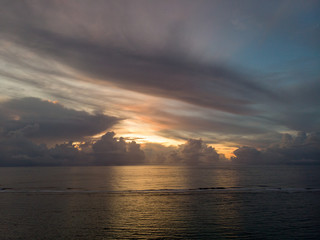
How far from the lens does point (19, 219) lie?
1499 inches

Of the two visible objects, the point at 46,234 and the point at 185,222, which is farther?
the point at 185,222

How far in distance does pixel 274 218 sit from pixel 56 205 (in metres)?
42.3

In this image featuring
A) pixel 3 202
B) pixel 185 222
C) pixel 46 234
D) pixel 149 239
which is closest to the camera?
pixel 149 239

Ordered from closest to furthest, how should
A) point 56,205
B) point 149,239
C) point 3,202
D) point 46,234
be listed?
point 149,239 < point 46,234 < point 56,205 < point 3,202

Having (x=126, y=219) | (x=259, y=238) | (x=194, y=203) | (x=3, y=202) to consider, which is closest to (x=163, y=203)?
(x=194, y=203)

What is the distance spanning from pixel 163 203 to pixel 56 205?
2288 cm

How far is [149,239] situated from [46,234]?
1385 cm

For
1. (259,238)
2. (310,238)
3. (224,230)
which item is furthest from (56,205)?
(310,238)

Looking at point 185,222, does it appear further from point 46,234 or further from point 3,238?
point 3,238

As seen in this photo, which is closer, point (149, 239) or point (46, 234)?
point (149, 239)

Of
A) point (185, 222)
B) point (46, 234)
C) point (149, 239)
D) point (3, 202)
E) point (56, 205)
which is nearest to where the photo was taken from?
point (149, 239)

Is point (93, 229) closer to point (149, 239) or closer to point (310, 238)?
point (149, 239)

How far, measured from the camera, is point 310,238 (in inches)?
1142

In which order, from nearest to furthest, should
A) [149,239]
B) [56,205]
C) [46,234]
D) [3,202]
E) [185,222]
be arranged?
[149,239]
[46,234]
[185,222]
[56,205]
[3,202]
